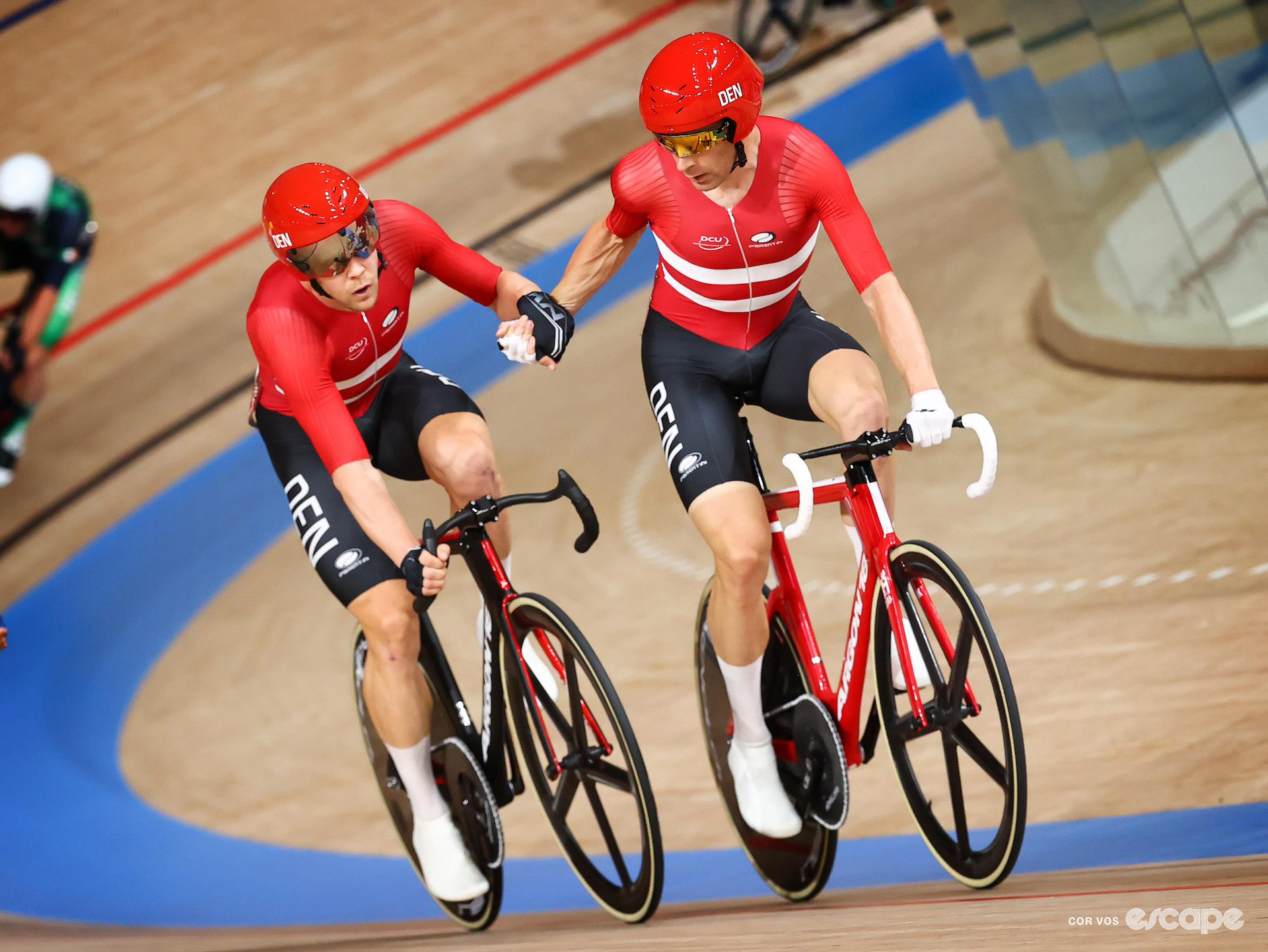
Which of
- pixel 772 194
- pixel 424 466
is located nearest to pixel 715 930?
pixel 424 466

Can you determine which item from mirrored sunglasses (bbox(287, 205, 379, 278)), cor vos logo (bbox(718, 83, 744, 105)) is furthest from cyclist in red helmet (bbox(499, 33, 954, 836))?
mirrored sunglasses (bbox(287, 205, 379, 278))

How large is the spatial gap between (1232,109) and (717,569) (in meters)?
2.84

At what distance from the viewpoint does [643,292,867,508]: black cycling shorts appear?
246cm

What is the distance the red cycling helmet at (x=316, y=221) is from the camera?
2311 millimetres

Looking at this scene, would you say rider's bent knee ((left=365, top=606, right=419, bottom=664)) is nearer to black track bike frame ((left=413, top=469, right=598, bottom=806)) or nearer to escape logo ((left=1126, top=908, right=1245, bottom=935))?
black track bike frame ((left=413, top=469, right=598, bottom=806))

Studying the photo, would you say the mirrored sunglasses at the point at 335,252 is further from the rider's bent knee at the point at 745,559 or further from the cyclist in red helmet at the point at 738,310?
the rider's bent knee at the point at 745,559

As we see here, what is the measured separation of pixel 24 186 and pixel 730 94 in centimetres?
454

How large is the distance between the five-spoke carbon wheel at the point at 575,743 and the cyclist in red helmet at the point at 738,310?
27 cm

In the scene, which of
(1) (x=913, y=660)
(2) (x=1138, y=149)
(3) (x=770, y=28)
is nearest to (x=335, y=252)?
(1) (x=913, y=660)

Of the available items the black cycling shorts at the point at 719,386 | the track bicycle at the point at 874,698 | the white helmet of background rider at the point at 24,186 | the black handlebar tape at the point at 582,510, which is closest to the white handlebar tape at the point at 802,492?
the track bicycle at the point at 874,698

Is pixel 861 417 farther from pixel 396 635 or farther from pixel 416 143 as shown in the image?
pixel 416 143

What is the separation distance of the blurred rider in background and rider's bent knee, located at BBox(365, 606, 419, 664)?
4008 millimetres

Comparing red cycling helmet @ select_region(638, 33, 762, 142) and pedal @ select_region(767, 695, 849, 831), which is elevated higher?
red cycling helmet @ select_region(638, 33, 762, 142)

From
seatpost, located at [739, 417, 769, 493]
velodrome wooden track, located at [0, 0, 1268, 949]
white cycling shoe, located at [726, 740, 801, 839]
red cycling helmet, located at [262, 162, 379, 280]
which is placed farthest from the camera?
velodrome wooden track, located at [0, 0, 1268, 949]
